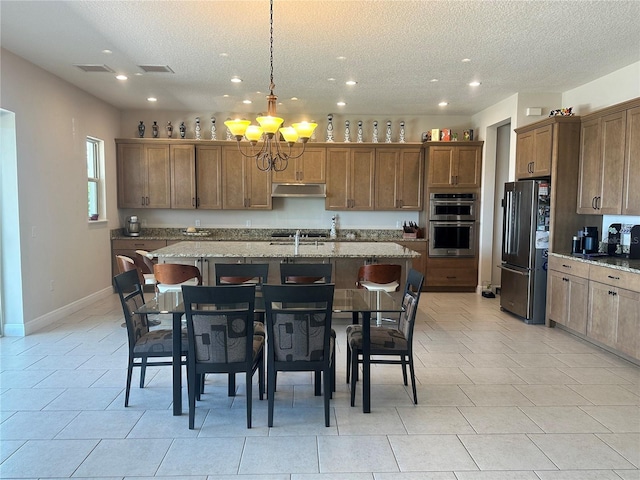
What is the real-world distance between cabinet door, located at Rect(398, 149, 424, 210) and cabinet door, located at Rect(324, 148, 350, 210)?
0.59 metres

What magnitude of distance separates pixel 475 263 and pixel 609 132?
311 cm

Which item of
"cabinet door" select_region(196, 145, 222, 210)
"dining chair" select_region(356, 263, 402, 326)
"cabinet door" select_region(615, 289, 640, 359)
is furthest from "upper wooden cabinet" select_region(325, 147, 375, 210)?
"cabinet door" select_region(615, 289, 640, 359)

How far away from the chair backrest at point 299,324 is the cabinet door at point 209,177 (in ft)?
16.5

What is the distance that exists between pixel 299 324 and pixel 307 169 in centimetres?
497

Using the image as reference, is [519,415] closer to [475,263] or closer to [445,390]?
[445,390]

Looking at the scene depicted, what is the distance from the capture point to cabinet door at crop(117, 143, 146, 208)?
23.5 feet

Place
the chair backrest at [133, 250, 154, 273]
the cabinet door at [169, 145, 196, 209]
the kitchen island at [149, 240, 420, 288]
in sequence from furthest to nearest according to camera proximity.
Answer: the cabinet door at [169, 145, 196, 209] < the chair backrest at [133, 250, 154, 273] < the kitchen island at [149, 240, 420, 288]

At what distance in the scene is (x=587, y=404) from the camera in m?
3.15

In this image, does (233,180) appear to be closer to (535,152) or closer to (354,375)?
(535,152)

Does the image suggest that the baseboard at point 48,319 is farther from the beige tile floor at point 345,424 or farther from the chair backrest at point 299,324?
the chair backrest at point 299,324

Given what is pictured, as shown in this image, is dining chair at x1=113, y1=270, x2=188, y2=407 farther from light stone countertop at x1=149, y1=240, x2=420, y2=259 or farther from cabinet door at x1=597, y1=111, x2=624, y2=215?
cabinet door at x1=597, y1=111, x2=624, y2=215

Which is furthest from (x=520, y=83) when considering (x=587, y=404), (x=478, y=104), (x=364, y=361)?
(x=364, y=361)

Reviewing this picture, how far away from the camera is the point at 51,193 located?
516 centimetres

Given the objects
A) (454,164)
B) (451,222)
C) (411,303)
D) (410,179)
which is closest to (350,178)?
(410,179)
